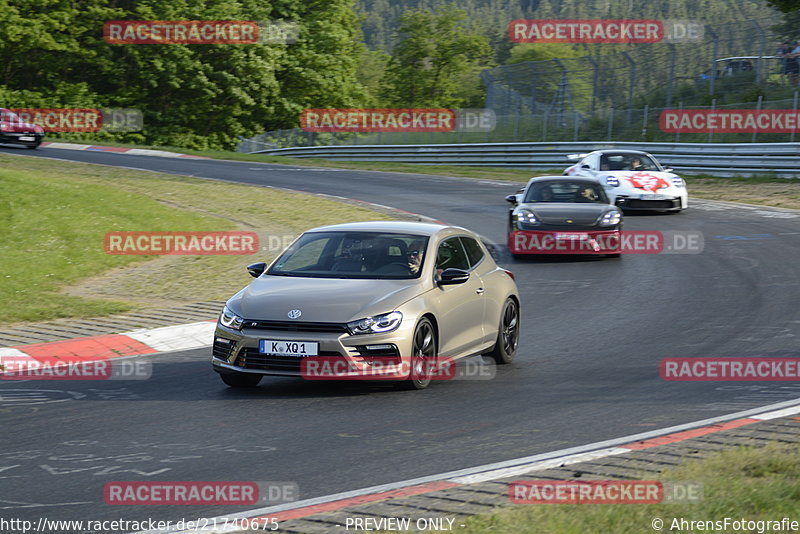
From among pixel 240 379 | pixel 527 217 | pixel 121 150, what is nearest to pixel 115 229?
pixel 527 217

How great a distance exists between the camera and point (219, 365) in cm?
888

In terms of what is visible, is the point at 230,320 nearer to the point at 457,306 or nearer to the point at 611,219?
the point at 457,306

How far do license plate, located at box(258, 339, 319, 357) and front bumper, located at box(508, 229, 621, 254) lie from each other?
408 inches

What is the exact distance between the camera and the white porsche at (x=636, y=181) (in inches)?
942

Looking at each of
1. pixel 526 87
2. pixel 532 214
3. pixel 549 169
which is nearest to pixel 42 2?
pixel 526 87

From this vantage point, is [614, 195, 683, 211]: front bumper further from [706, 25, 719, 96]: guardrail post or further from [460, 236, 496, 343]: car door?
[460, 236, 496, 343]: car door

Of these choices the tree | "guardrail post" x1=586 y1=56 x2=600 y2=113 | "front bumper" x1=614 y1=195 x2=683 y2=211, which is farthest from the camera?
the tree

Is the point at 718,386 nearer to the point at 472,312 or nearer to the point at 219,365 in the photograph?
the point at 472,312

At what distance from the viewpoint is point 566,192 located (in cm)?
1945

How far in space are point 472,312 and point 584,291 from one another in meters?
5.50

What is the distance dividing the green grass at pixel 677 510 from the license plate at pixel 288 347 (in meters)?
3.27

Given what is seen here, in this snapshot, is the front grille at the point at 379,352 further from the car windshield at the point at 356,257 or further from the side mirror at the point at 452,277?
the side mirror at the point at 452,277

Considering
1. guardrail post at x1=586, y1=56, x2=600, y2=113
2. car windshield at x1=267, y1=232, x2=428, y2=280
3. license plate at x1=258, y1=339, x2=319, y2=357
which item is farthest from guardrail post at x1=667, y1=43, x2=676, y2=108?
license plate at x1=258, y1=339, x2=319, y2=357

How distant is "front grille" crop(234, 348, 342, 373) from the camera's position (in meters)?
8.50
